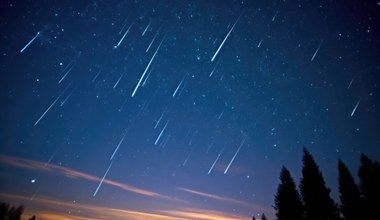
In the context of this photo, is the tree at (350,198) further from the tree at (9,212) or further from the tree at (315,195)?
the tree at (9,212)


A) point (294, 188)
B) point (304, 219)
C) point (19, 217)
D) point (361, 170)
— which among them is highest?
point (361, 170)

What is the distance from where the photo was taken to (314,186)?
1727cm

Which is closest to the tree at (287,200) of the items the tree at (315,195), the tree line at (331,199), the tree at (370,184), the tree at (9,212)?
the tree line at (331,199)

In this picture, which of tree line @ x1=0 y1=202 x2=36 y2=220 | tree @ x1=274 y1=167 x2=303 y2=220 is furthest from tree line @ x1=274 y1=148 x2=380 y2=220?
tree line @ x1=0 y1=202 x2=36 y2=220

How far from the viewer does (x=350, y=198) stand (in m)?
18.1

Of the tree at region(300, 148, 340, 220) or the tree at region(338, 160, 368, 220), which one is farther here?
the tree at region(338, 160, 368, 220)

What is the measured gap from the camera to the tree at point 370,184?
677 inches

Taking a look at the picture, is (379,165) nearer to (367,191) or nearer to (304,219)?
(367,191)

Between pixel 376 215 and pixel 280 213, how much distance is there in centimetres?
722

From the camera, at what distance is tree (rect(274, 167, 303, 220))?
19697 millimetres

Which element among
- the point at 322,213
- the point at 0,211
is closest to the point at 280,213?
the point at 322,213

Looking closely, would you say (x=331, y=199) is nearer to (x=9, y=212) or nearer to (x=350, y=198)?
(x=350, y=198)

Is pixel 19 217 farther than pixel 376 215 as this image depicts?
Yes

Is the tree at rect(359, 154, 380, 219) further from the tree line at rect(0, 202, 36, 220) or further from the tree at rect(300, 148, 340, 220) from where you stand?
the tree line at rect(0, 202, 36, 220)
